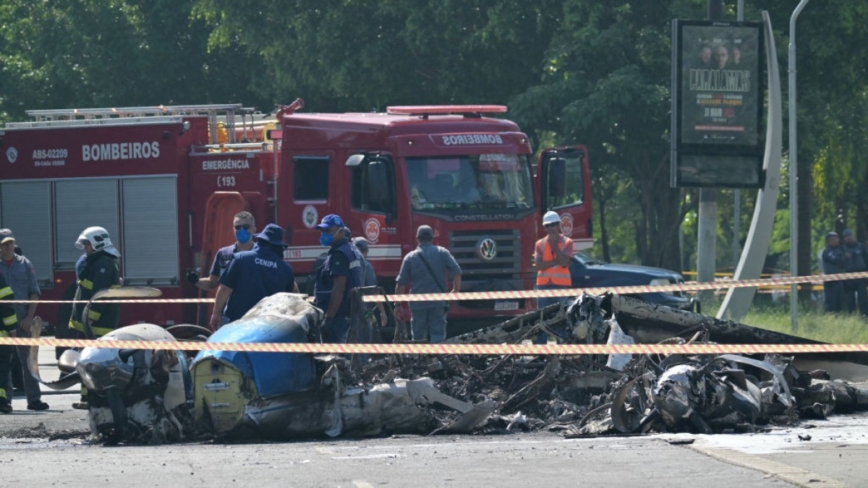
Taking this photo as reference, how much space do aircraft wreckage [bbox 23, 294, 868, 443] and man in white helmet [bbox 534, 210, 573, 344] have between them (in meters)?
4.39

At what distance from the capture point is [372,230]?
17.3m

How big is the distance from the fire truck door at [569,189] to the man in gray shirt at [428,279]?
3.02 m

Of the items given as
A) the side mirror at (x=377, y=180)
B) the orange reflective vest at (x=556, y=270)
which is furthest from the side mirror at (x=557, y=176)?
the side mirror at (x=377, y=180)

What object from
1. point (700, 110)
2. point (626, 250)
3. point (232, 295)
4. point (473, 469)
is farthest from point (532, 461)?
point (626, 250)

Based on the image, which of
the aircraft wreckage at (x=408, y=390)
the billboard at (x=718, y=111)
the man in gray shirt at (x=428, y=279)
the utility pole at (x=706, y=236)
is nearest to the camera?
the aircraft wreckage at (x=408, y=390)

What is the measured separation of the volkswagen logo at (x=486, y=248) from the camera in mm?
17453

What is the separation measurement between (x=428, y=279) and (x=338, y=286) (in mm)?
3348

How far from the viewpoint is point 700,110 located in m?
18.9

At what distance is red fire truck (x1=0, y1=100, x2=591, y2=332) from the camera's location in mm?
17375

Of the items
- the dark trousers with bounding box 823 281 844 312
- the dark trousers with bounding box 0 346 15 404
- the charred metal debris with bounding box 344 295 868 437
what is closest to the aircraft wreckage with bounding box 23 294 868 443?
the charred metal debris with bounding box 344 295 868 437

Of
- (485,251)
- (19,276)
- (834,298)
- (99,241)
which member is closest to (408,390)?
(99,241)

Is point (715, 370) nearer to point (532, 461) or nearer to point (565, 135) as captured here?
point (532, 461)

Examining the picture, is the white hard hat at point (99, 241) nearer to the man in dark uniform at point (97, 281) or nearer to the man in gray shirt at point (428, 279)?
the man in dark uniform at point (97, 281)

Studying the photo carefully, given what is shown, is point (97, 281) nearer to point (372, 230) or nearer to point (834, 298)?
point (372, 230)
